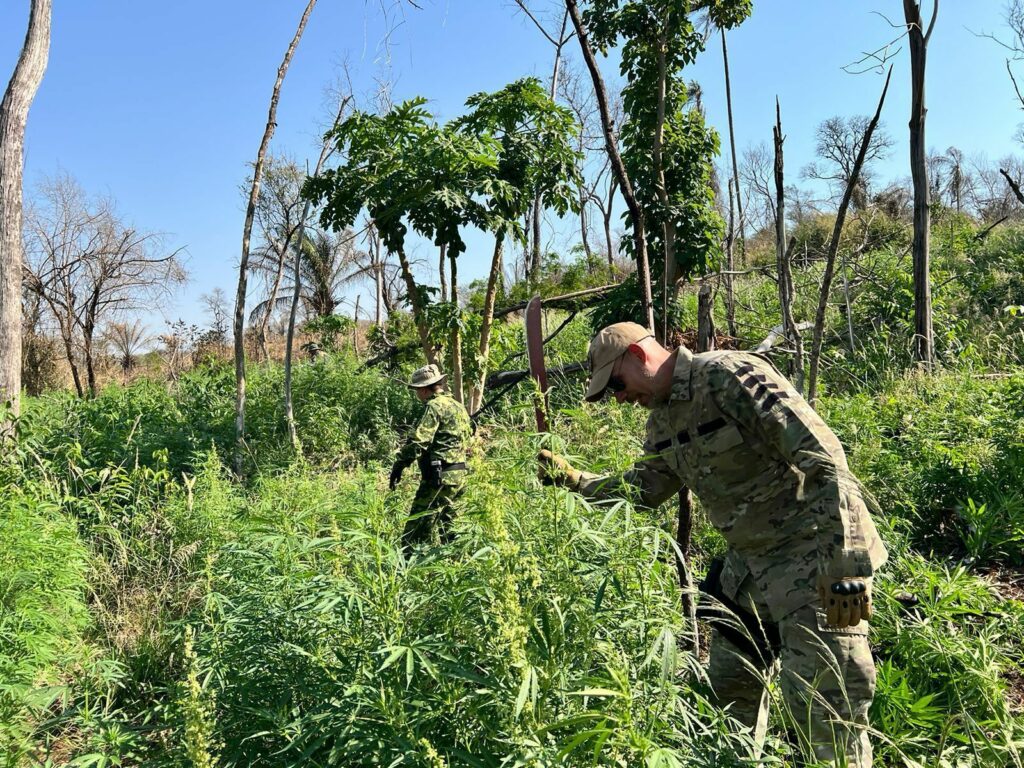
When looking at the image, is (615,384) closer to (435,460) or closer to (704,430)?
(704,430)

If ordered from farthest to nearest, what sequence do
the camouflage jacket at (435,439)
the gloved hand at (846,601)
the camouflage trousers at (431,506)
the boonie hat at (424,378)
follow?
the boonie hat at (424,378)
the camouflage jacket at (435,439)
the camouflage trousers at (431,506)
the gloved hand at (846,601)

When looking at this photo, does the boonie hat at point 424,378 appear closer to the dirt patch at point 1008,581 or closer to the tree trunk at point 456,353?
the tree trunk at point 456,353

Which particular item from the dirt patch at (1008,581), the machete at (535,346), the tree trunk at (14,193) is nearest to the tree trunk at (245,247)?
the tree trunk at (14,193)

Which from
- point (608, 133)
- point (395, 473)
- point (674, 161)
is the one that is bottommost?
point (395, 473)

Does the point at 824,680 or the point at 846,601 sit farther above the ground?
the point at 846,601

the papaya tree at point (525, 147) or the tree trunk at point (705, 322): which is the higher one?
the papaya tree at point (525, 147)

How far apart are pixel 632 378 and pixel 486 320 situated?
5297 millimetres

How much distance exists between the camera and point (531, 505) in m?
2.29

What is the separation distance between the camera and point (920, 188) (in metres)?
6.69

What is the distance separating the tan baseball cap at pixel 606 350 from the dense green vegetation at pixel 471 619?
0.17 m

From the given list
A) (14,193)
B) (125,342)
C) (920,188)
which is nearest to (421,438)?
(14,193)

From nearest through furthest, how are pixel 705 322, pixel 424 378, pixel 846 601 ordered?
pixel 846 601, pixel 705 322, pixel 424 378

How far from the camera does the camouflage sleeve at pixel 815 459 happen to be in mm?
2152

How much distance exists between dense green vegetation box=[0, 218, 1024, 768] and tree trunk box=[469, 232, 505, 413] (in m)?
1.65
